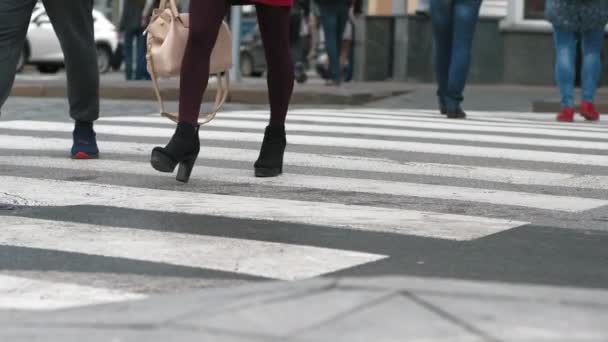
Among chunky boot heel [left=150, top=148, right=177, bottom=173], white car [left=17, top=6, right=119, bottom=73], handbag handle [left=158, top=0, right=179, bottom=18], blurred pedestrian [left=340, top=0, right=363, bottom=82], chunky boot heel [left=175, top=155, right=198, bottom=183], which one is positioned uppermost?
handbag handle [left=158, top=0, right=179, bottom=18]

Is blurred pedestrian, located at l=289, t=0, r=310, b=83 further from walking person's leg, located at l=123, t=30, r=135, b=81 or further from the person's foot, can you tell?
the person's foot

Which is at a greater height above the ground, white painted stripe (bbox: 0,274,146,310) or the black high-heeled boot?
white painted stripe (bbox: 0,274,146,310)

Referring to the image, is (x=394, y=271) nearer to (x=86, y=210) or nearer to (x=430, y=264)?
(x=430, y=264)

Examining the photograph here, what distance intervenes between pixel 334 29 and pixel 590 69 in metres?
5.67

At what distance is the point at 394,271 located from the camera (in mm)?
4430

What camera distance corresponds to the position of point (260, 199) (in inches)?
236

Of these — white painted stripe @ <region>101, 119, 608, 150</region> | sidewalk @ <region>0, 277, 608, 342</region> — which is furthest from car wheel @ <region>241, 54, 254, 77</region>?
sidewalk @ <region>0, 277, 608, 342</region>

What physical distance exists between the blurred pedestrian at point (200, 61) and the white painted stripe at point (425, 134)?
250cm

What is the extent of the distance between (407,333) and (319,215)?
94.7 inches

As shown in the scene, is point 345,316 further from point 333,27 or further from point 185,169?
point 333,27

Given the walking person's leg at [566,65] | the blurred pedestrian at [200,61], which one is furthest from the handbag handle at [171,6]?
the walking person's leg at [566,65]

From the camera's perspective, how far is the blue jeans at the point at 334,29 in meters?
16.6

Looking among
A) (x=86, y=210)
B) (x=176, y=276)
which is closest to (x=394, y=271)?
(x=176, y=276)

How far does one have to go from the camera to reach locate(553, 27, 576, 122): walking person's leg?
1136 cm
